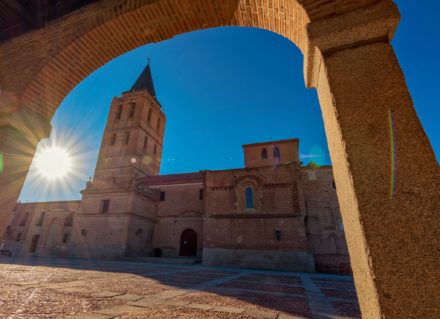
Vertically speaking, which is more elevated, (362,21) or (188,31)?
(188,31)

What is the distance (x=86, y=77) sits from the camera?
345cm

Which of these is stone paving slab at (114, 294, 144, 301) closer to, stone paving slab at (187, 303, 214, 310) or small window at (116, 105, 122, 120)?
stone paving slab at (187, 303, 214, 310)

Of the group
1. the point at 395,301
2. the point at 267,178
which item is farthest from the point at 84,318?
the point at 267,178

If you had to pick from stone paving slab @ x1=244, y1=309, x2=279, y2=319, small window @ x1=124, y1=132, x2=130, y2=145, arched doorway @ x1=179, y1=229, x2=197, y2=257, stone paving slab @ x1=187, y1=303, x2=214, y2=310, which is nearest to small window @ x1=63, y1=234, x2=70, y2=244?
arched doorway @ x1=179, y1=229, x2=197, y2=257

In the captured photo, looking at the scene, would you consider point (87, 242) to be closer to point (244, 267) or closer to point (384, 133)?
point (244, 267)

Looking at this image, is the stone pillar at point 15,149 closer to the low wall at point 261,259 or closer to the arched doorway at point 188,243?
the low wall at point 261,259

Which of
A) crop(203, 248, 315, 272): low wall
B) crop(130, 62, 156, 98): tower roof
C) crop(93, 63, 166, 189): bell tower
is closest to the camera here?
crop(203, 248, 315, 272): low wall

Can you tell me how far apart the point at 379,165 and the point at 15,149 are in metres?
4.09

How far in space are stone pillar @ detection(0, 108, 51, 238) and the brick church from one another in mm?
15988

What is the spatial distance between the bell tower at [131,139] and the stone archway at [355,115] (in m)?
25.5

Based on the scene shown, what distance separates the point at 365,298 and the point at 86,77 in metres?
4.18

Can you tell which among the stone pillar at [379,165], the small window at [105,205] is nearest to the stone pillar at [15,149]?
the stone pillar at [379,165]

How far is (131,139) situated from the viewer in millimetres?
30062

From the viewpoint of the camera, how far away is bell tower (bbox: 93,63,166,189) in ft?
94.9
